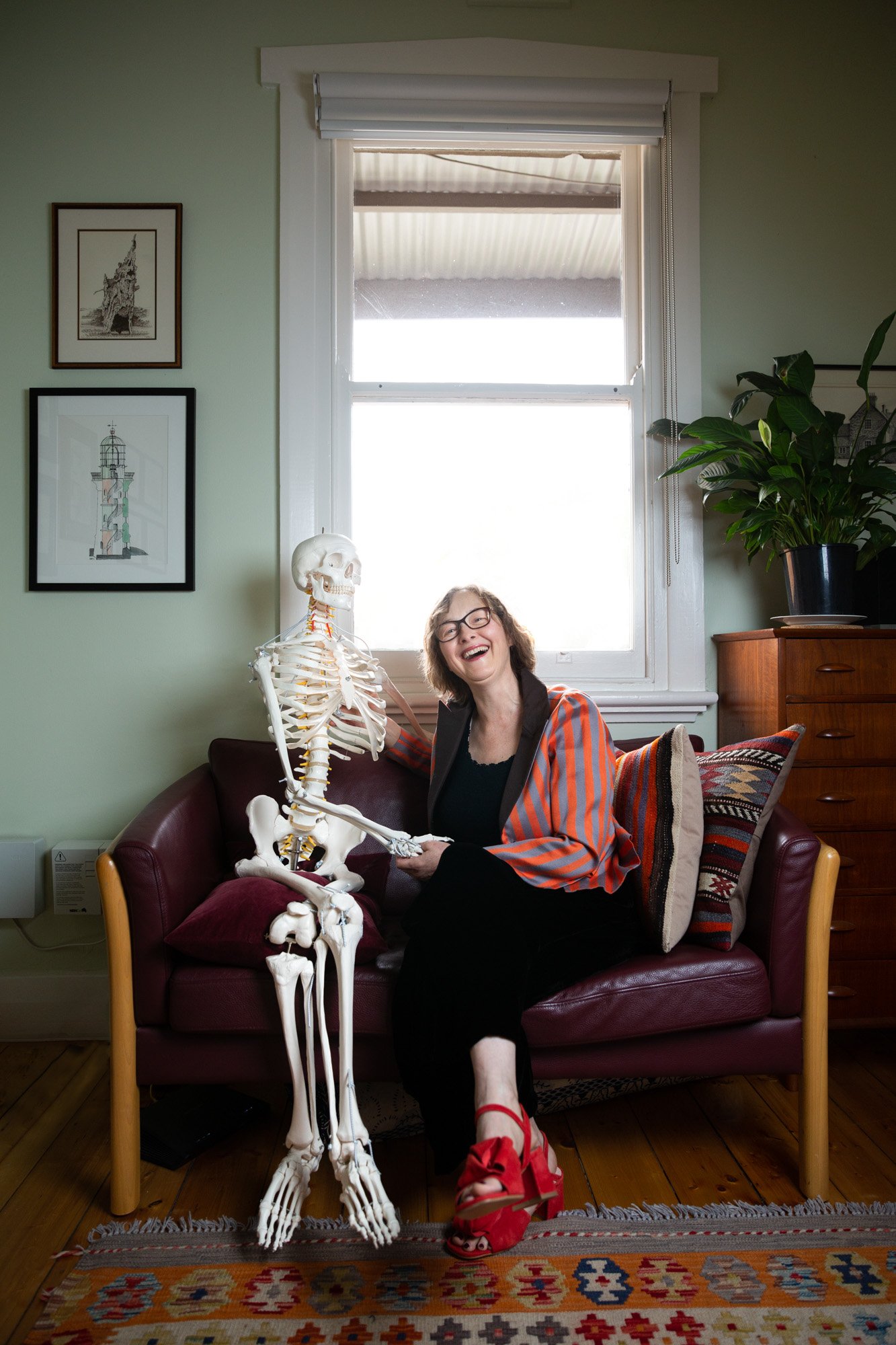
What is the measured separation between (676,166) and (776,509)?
115 cm

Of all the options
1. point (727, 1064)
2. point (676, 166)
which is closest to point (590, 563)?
point (676, 166)

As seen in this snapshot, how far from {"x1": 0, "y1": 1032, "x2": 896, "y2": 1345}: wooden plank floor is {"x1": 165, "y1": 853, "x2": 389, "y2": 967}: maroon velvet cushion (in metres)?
0.47

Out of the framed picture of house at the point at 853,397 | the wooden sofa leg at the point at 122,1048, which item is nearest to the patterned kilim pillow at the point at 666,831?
the wooden sofa leg at the point at 122,1048

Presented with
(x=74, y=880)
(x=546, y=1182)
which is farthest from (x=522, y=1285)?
(x=74, y=880)

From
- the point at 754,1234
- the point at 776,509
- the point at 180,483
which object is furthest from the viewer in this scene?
the point at 180,483

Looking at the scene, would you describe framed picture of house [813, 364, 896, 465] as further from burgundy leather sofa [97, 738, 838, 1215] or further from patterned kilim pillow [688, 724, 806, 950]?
burgundy leather sofa [97, 738, 838, 1215]

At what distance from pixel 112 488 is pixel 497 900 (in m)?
1.75

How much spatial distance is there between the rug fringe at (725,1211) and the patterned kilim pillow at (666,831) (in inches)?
18.8

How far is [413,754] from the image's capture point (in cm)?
231

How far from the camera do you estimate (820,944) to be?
1762 mm

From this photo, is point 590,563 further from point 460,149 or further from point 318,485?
point 460,149

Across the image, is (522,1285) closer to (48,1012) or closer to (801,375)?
(48,1012)

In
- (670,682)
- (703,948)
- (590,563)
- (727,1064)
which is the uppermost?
(590,563)

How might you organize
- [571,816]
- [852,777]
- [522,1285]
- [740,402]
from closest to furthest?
[522,1285]
[571,816]
[852,777]
[740,402]
